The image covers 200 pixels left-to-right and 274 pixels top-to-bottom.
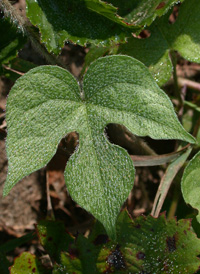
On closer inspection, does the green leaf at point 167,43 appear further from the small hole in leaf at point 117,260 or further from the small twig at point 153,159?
the small hole in leaf at point 117,260

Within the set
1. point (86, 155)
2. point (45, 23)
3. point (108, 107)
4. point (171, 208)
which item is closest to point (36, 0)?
point (45, 23)

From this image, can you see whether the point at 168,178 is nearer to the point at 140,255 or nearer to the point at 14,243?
the point at 140,255

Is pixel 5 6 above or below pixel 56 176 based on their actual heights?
above

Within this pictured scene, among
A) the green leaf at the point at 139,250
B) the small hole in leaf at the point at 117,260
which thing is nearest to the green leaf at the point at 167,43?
the green leaf at the point at 139,250

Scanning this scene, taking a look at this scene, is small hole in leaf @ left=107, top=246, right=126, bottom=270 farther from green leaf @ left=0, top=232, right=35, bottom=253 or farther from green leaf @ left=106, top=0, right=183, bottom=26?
green leaf @ left=106, top=0, right=183, bottom=26

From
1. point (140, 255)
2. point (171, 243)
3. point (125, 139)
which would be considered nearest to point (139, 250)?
point (140, 255)

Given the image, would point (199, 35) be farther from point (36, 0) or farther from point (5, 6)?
point (5, 6)

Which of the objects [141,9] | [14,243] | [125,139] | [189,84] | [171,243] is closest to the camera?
[171,243]
